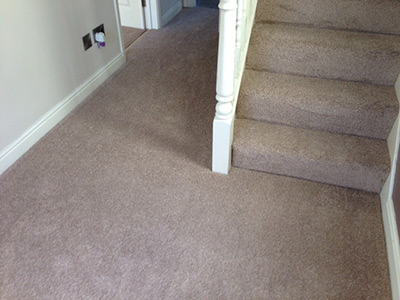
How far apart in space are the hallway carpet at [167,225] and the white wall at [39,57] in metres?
0.19

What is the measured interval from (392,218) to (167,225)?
3.16ft

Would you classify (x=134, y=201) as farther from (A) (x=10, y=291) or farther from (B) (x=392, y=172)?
(B) (x=392, y=172)

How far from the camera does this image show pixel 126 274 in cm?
139

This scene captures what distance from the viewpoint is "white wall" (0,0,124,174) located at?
1.79m

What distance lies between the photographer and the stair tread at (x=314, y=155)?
5.54 feet

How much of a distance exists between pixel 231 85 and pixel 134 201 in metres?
0.71

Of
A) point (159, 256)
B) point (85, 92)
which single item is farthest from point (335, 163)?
point (85, 92)

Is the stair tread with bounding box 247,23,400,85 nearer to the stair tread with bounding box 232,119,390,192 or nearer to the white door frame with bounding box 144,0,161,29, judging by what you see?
the stair tread with bounding box 232,119,390,192

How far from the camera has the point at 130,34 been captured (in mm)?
3498

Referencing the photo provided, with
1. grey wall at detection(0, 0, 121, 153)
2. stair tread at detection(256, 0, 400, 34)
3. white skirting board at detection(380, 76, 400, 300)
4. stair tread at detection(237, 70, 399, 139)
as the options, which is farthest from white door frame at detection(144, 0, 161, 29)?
white skirting board at detection(380, 76, 400, 300)

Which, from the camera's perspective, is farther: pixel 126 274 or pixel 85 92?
pixel 85 92

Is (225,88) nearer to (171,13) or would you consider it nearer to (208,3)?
(171,13)

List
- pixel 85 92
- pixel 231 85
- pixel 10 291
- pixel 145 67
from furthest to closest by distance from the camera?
pixel 145 67
pixel 85 92
pixel 231 85
pixel 10 291

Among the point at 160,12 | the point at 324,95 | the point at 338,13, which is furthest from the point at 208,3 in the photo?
the point at 324,95
